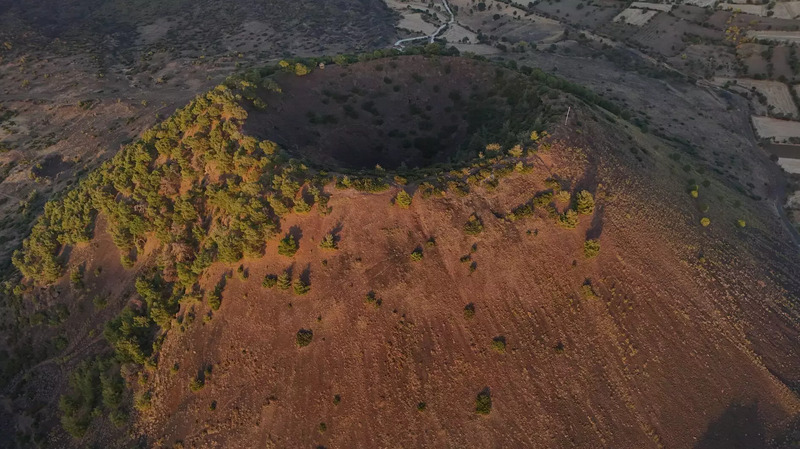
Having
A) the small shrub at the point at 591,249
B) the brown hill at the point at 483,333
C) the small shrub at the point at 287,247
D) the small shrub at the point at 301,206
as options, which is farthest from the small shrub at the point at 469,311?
the small shrub at the point at 301,206

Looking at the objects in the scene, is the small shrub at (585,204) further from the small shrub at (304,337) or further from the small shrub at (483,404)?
the small shrub at (304,337)

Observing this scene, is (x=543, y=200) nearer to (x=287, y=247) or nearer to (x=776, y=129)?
(x=287, y=247)

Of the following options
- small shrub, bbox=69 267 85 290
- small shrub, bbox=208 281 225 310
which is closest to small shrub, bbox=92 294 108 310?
small shrub, bbox=69 267 85 290

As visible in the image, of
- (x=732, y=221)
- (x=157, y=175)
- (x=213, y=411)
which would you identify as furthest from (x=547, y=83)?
(x=213, y=411)

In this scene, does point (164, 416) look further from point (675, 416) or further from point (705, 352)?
point (705, 352)

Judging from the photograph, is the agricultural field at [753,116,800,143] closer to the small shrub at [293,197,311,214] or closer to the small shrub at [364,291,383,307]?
the small shrub at [364,291,383,307]
